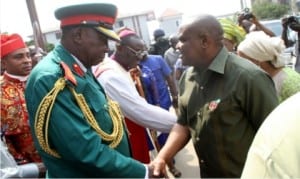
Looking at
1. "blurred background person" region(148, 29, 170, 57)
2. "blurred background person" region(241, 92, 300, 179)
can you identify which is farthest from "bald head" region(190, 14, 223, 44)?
"blurred background person" region(148, 29, 170, 57)

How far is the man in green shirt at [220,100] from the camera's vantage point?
206 centimetres

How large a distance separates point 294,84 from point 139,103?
110cm

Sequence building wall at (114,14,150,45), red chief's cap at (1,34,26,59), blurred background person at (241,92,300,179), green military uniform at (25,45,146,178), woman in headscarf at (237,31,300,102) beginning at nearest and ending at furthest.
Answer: blurred background person at (241,92,300,179), green military uniform at (25,45,146,178), woman in headscarf at (237,31,300,102), red chief's cap at (1,34,26,59), building wall at (114,14,150,45)

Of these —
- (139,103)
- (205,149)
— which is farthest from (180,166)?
(205,149)

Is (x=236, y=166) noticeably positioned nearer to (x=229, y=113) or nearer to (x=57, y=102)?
(x=229, y=113)

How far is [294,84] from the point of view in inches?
108

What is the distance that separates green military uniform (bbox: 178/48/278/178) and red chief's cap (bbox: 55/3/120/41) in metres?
0.59

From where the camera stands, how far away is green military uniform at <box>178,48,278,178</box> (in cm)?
206

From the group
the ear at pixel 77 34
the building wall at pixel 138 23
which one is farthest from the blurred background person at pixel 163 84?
the building wall at pixel 138 23

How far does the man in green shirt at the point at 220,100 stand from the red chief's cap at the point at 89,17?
1.37 feet

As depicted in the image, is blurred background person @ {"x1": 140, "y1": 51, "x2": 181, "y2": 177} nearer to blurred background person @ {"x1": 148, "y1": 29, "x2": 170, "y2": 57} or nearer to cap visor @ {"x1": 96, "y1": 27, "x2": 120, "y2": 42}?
cap visor @ {"x1": 96, "y1": 27, "x2": 120, "y2": 42}

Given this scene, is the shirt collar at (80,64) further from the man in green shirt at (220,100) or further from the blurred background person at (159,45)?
the blurred background person at (159,45)

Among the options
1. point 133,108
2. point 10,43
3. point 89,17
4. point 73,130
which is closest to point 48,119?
point 73,130

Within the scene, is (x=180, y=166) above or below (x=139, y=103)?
below
